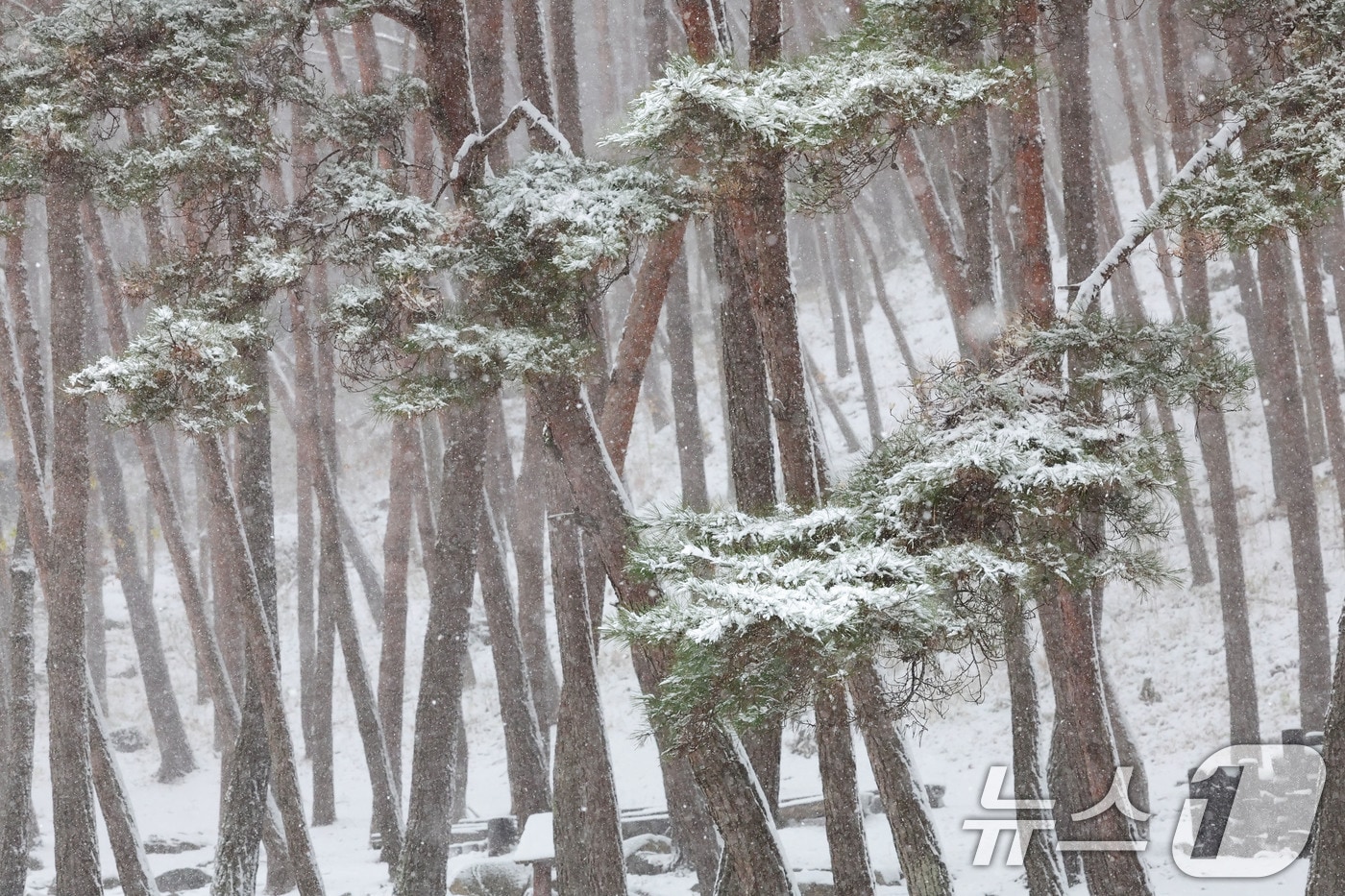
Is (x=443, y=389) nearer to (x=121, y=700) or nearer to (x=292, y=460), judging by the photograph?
(x=121, y=700)

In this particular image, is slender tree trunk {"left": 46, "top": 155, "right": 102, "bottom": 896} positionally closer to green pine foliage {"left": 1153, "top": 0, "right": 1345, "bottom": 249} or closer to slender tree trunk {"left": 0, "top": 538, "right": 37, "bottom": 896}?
slender tree trunk {"left": 0, "top": 538, "right": 37, "bottom": 896}

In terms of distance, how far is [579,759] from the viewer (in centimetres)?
818

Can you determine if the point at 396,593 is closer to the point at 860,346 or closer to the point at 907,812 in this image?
the point at 907,812

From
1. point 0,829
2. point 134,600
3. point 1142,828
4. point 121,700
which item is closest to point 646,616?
point 1142,828

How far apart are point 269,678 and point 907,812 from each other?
16.9 ft

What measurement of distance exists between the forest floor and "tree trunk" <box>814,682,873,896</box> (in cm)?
133

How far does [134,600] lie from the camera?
1820 centimetres

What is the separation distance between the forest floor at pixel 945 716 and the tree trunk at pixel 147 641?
1.53 ft

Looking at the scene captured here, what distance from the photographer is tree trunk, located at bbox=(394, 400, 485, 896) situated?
9.04 metres

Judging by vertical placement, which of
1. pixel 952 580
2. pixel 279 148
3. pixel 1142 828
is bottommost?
pixel 1142 828

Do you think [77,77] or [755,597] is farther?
[77,77]

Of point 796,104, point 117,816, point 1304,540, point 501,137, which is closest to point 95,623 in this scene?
point 117,816

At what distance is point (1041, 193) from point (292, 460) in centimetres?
2740

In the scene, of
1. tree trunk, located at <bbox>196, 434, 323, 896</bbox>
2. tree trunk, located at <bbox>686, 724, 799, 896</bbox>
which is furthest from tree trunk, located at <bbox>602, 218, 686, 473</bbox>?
tree trunk, located at <bbox>196, 434, 323, 896</bbox>
